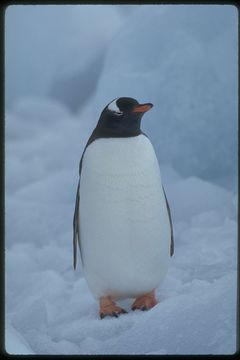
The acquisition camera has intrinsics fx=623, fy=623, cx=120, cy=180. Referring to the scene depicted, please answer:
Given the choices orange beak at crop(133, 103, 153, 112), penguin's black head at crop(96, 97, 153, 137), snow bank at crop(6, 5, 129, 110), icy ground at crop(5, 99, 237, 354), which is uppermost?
snow bank at crop(6, 5, 129, 110)

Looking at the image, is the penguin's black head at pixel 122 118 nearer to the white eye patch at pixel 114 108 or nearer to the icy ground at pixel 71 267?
the white eye patch at pixel 114 108

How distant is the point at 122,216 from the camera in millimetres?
1220

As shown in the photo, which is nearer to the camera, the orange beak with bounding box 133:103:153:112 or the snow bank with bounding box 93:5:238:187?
the orange beak with bounding box 133:103:153:112

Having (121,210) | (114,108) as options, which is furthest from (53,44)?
(121,210)

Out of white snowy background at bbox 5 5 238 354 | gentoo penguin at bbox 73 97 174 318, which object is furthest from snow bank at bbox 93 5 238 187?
gentoo penguin at bbox 73 97 174 318

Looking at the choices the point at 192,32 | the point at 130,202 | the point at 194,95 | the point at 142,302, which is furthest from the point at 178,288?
the point at 192,32

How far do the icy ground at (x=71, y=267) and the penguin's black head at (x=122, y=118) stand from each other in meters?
0.13

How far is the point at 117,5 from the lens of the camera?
1.25 m

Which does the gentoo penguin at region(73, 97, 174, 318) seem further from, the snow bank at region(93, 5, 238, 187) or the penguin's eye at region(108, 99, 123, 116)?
the snow bank at region(93, 5, 238, 187)

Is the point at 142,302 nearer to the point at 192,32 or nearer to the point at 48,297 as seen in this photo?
the point at 48,297

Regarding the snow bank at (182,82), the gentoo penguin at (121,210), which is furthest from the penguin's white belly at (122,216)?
the snow bank at (182,82)

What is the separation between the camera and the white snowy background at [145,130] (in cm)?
121

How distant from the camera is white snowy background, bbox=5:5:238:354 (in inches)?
47.8

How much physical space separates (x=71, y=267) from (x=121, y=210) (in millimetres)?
230
